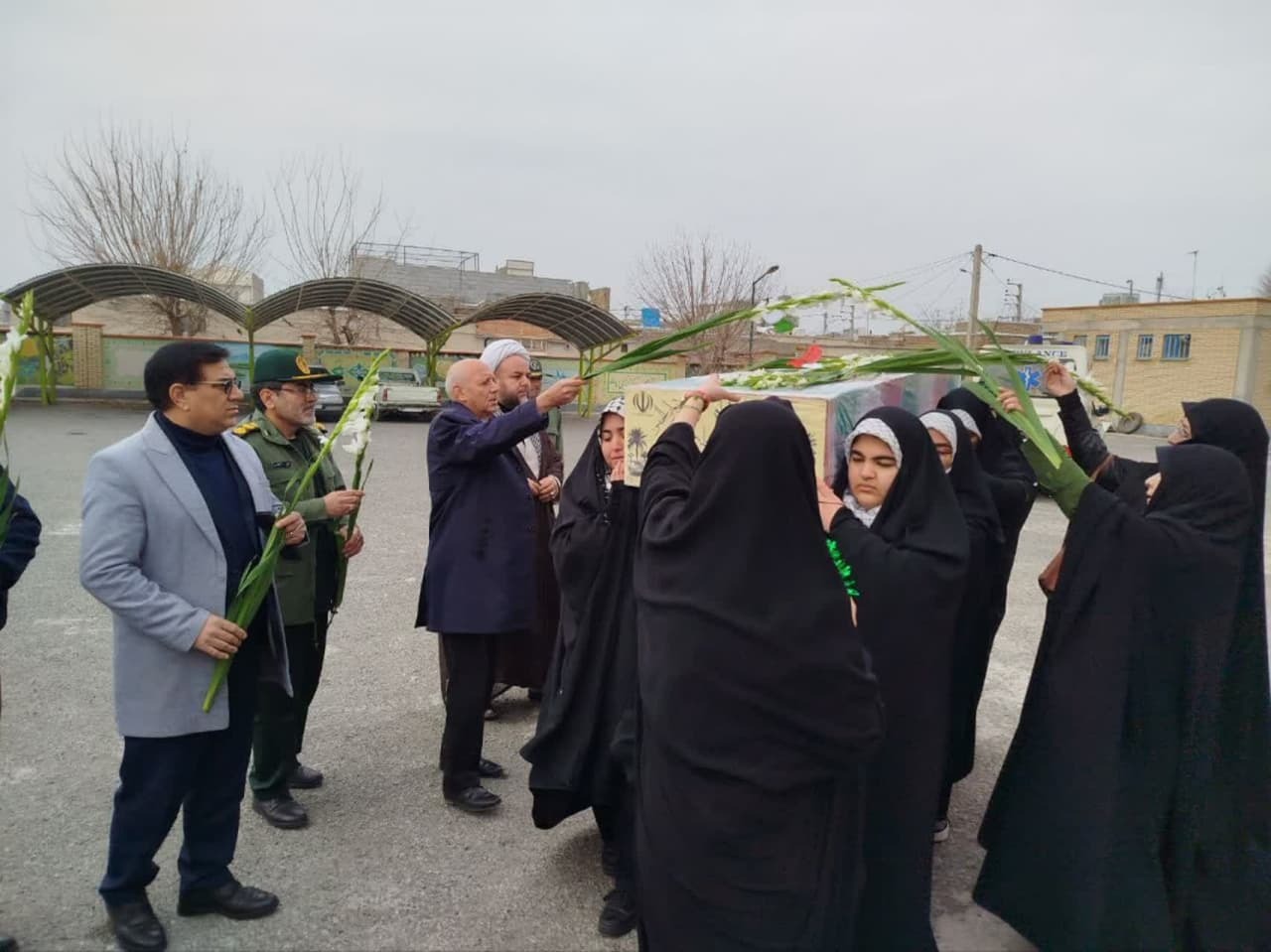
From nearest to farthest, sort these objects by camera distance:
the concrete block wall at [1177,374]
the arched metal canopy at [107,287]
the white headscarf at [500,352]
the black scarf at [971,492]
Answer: the black scarf at [971,492]
the white headscarf at [500,352]
the arched metal canopy at [107,287]
the concrete block wall at [1177,374]

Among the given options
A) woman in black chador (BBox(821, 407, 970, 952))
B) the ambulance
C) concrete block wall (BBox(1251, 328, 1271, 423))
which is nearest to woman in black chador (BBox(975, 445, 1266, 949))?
woman in black chador (BBox(821, 407, 970, 952))

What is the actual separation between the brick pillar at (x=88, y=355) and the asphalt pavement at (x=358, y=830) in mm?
22391

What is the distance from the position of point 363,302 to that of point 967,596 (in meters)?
21.6

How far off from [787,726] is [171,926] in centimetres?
225

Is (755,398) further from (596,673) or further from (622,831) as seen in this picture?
(622,831)

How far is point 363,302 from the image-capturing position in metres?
22.6

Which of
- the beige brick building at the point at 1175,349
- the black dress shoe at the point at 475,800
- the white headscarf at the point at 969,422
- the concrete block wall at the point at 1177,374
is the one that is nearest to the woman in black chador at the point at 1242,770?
the white headscarf at the point at 969,422

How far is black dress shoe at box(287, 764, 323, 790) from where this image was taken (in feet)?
12.3

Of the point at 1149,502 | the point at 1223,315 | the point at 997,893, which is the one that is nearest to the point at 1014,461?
the point at 1149,502

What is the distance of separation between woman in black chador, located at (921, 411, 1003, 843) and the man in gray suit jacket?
2.55 meters

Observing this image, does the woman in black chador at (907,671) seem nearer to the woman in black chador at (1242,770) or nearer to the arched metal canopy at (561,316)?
the woman in black chador at (1242,770)

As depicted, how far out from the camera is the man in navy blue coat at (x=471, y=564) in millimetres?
3543

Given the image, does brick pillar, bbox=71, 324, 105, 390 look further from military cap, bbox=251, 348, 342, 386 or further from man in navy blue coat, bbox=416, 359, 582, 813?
man in navy blue coat, bbox=416, 359, 582, 813

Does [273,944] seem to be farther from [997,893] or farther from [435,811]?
[997,893]
